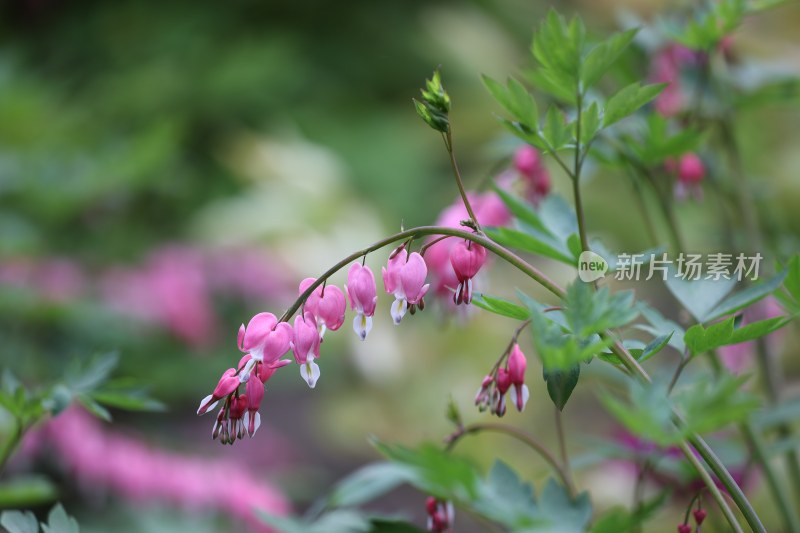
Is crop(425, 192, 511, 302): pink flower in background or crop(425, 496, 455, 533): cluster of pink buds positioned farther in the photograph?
crop(425, 192, 511, 302): pink flower in background

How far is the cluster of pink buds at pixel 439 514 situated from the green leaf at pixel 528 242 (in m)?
0.22

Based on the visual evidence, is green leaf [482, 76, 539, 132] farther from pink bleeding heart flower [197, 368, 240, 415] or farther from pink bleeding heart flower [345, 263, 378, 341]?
pink bleeding heart flower [197, 368, 240, 415]

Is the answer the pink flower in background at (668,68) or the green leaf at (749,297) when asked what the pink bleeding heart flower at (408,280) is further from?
the pink flower in background at (668,68)

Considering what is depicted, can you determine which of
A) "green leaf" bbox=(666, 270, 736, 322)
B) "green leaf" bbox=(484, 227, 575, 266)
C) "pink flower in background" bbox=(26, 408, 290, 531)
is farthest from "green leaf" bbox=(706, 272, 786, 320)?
"pink flower in background" bbox=(26, 408, 290, 531)

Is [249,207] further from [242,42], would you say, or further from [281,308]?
[242,42]

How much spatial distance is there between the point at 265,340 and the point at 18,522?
0.26 m

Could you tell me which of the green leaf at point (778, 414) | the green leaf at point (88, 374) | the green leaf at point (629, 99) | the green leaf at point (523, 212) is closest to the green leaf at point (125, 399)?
the green leaf at point (88, 374)

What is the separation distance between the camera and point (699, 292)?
0.66m

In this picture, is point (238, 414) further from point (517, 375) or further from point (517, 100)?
point (517, 100)

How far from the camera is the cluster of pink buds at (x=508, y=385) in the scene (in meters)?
0.59

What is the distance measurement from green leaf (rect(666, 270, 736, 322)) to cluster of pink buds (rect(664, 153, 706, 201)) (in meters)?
0.34

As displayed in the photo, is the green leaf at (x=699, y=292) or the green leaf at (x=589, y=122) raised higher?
the green leaf at (x=589, y=122)

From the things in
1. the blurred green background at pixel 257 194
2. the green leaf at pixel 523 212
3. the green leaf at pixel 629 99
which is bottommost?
the green leaf at pixel 523 212

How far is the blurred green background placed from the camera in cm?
185
